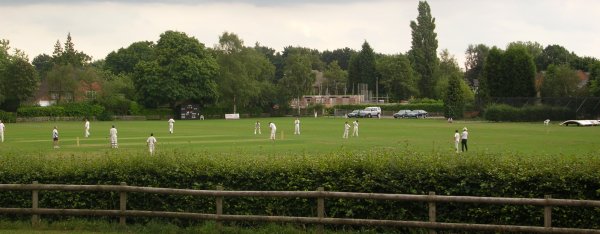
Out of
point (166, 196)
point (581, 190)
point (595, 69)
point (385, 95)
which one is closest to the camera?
point (581, 190)

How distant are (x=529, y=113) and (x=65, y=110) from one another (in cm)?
6745

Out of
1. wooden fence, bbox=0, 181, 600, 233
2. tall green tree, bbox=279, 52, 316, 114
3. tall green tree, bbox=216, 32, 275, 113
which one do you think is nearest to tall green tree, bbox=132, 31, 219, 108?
tall green tree, bbox=216, 32, 275, 113

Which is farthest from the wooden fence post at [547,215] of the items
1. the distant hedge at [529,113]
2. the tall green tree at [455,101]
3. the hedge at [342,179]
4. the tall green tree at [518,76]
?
the tall green tree at [518,76]

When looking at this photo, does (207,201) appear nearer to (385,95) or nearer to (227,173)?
(227,173)

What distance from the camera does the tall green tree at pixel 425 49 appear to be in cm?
13600

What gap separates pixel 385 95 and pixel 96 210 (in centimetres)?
14546

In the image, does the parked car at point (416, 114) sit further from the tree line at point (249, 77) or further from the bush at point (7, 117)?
the bush at point (7, 117)

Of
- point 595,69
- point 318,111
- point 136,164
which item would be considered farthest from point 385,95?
point 136,164

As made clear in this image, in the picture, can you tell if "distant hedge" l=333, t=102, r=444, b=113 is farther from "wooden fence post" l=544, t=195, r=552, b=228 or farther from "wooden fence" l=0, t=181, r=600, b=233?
"wooden fence post" l=544, t=195, r=552, b=228

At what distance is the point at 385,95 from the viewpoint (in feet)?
513

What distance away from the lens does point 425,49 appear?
139500mm

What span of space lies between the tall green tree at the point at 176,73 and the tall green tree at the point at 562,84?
52456mm

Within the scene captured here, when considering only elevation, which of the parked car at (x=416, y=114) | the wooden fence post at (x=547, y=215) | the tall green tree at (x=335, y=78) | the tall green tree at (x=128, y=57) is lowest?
the parked car at (x=416, y=114)

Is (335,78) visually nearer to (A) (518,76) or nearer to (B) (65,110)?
(A) (518,76)
